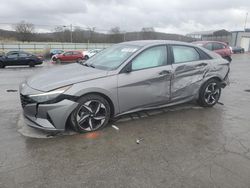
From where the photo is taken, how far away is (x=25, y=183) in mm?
2588

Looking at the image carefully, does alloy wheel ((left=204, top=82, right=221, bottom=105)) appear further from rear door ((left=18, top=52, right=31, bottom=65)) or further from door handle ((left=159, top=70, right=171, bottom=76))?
rear door ((left=18, top=52, right=31, bottom=65))

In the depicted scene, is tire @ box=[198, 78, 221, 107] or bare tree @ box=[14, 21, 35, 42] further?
bare tree @ box=[14, 21, 35, 42]

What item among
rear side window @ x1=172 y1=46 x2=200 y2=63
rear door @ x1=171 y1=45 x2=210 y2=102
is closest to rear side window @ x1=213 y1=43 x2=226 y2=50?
rear door @ x1=171 y1=45 x2=210 y2=102

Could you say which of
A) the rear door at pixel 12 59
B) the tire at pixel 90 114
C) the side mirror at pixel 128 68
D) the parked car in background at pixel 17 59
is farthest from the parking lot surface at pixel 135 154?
the rear door at pixel 12 59

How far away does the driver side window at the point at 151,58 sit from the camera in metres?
4.25

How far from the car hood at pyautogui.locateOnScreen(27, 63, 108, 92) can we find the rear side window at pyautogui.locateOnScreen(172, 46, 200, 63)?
1.63 meters

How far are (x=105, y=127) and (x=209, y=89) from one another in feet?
8.67

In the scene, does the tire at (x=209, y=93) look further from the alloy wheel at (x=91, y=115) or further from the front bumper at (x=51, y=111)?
the front bumper at (x=51, y=111)

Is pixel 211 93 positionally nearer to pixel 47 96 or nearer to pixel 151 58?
pixel 151 58

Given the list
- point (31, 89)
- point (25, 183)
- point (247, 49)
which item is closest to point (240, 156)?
point (25, 183)

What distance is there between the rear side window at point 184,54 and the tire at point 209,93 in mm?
656

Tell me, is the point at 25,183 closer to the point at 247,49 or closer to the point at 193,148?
the point at 193,148

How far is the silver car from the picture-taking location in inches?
141

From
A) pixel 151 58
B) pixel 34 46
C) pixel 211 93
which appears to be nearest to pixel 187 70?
pixel 151 58
